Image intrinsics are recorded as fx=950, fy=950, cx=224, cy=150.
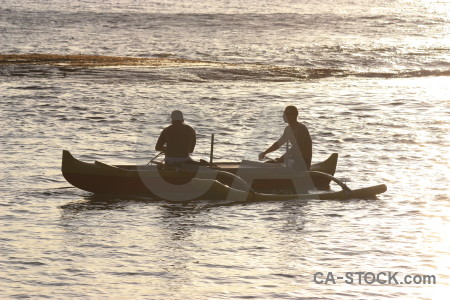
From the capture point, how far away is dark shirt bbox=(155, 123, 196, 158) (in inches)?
696

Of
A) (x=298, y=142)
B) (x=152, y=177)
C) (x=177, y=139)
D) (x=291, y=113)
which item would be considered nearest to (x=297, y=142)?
(x=298, y=142)

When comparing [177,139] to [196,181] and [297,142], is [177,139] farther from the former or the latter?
[297,142]

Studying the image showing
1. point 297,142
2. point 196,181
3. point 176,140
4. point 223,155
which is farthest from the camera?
point 223,155

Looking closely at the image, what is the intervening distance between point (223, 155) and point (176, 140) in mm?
5253

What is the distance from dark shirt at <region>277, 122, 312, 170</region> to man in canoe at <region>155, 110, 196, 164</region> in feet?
6.04

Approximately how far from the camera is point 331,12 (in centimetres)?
8594

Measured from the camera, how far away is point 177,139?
17.7 meters

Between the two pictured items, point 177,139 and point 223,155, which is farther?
point 223,155

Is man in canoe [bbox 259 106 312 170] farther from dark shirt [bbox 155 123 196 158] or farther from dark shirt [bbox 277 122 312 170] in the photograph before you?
dark shirt [bbox 155 123 196 158]

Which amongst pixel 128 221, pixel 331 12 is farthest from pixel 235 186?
pixel 331 12

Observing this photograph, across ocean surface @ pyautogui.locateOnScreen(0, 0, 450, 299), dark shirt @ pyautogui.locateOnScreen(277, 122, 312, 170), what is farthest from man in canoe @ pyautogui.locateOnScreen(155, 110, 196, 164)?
dark shirt @ pyautogui.locateOnScreen(277, 122, 312, 170)

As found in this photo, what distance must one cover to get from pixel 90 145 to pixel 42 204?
6.67 meters

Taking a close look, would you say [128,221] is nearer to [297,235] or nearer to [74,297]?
[297,235]

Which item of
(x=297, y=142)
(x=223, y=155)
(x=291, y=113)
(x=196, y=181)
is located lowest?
(x=223, y=155)
